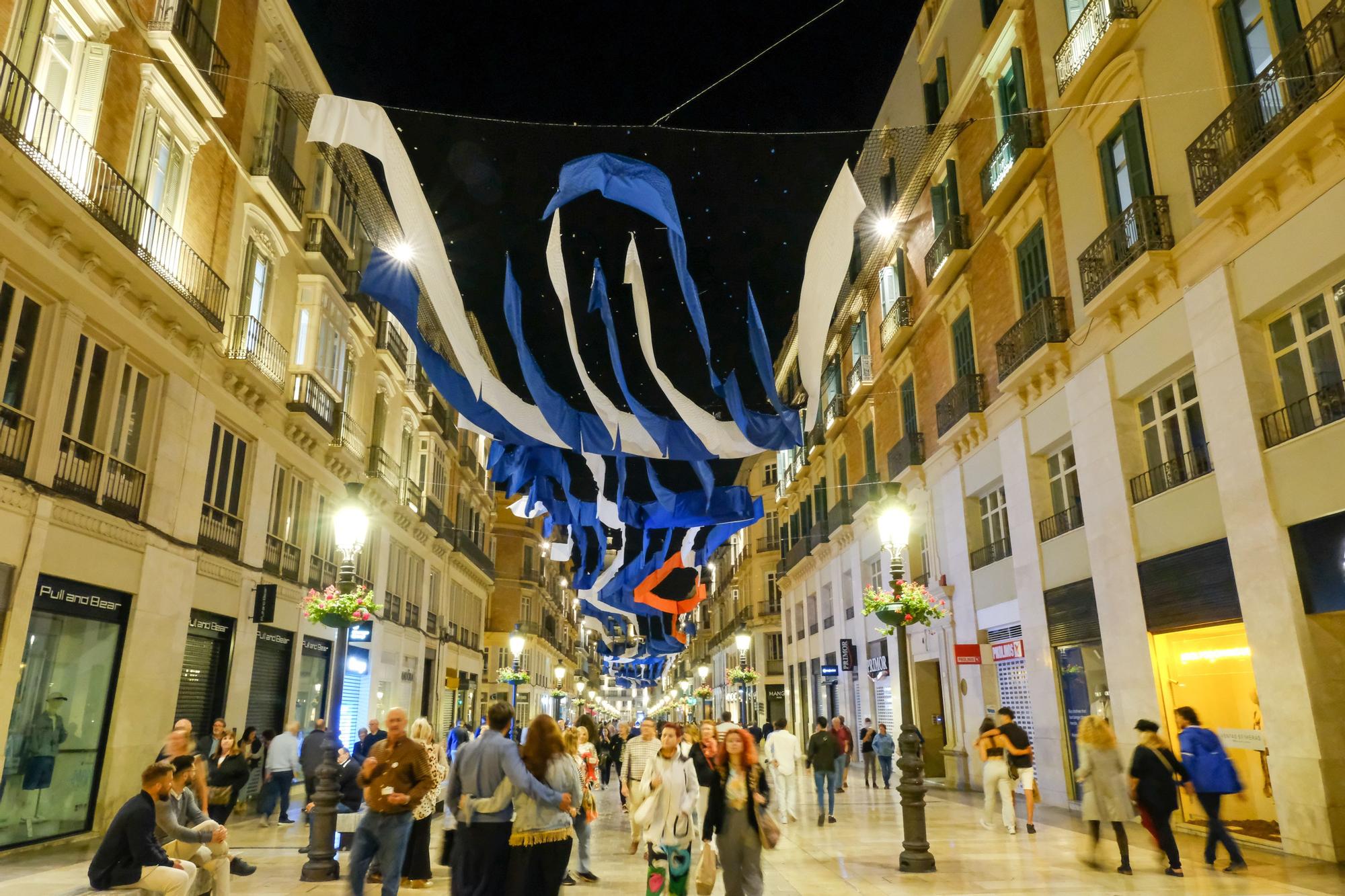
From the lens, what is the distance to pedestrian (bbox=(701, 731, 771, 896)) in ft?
22.5

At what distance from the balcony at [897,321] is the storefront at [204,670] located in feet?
57.3

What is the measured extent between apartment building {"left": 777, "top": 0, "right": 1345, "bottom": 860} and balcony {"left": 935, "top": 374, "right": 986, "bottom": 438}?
0.07 metres

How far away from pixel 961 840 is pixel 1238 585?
191 inches

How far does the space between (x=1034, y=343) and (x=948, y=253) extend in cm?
531

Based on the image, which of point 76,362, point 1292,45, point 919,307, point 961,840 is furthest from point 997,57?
point 76,362

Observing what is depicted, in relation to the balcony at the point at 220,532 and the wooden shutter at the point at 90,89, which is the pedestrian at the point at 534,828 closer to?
the wooden shutter at the point at 90,89

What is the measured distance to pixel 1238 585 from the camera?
11.0 m

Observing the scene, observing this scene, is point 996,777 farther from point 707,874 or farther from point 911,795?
point 707,874

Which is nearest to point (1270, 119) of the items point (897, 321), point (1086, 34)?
point (1086, 34)

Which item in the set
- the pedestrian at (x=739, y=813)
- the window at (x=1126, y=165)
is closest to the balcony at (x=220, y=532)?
the pedestrian at (x=739, y=813)

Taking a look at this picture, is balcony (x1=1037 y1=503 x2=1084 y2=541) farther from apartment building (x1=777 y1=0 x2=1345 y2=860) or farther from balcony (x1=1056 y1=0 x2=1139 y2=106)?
balcony (x1=1056 y1=0 x2=1139 y2=106)

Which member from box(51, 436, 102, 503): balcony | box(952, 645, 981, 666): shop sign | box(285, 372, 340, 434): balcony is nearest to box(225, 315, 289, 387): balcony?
box(285, 372, 340, 434): balcony

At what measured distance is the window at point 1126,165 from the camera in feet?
43.6

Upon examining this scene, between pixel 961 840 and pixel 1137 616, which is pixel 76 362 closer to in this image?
pixel 961 840
